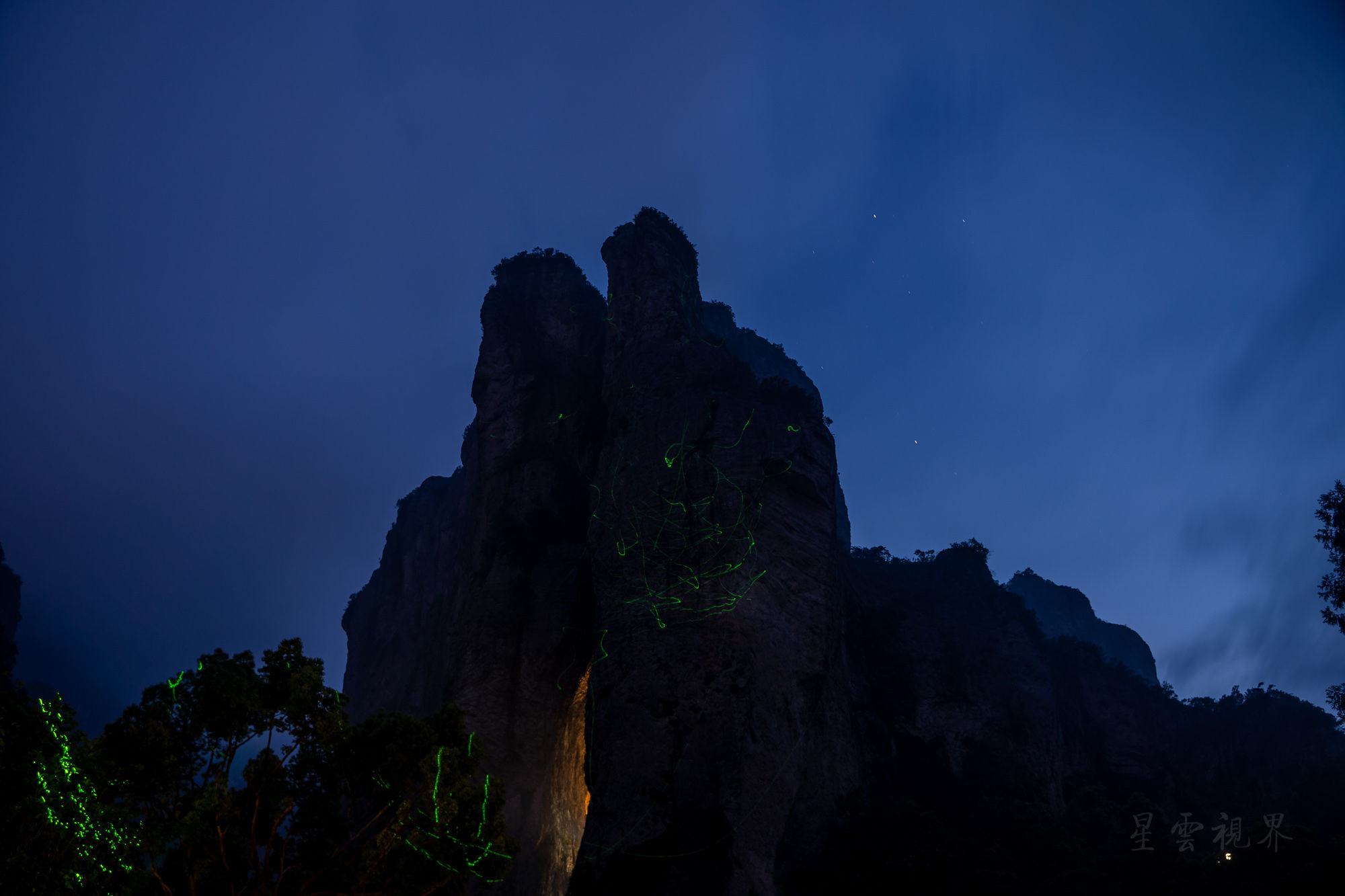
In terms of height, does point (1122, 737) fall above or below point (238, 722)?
above

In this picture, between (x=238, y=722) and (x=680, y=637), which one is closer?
(x=238, y=722)

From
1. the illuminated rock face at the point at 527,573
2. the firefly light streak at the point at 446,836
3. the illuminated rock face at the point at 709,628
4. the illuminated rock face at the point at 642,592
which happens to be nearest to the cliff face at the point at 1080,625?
the illuminated rock face at the point at 642,592

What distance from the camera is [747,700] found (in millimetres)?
22188

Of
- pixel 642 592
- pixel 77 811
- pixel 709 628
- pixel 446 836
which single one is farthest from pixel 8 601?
pixel 446 836

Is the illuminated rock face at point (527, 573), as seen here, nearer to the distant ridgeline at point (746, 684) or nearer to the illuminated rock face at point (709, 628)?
the distant ridgeline at point (746, 684)

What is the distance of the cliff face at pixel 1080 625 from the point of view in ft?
216

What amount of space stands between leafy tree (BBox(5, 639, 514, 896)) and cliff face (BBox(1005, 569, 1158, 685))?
66.8 metres

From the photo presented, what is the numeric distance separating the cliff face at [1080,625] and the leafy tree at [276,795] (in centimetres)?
6678

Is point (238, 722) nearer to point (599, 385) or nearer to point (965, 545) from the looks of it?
point (599, 385)

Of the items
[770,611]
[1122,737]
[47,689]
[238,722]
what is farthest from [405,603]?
[47,689]

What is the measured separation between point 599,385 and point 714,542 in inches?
625

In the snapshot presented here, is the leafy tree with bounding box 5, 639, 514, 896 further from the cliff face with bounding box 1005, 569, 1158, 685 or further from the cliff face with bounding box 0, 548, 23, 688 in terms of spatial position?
the cliff face with bounding box 1005, 569, 1158, 685

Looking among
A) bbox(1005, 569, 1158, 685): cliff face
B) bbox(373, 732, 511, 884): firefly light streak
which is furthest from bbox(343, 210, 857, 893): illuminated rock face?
bbox(1005, 569, 1158, 685): cliff face

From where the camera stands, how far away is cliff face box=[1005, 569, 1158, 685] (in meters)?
65.8
